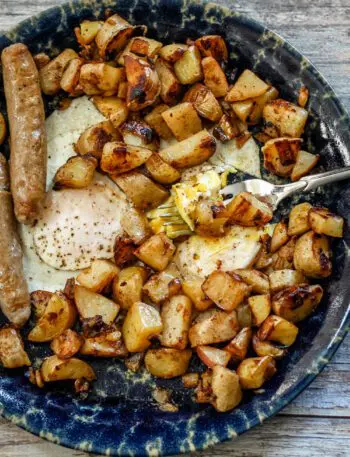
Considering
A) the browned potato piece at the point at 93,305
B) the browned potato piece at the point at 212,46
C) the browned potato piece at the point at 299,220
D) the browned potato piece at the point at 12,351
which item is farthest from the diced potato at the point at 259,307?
the browned potato piece at the point at 212,46

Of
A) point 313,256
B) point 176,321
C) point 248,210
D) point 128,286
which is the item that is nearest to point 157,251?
point 128,286

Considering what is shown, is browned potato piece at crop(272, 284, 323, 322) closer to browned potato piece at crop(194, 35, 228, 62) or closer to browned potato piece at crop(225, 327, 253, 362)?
browned potato piece at crop(225, 327, 253, 362)

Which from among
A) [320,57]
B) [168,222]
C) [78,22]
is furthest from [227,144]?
[78,22]

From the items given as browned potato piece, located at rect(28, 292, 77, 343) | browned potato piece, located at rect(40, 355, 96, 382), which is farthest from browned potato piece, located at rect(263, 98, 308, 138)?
browned potato piece, located at rect(40, 355, 96, 382)

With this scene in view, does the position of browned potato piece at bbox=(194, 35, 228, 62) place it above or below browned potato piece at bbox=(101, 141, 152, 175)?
above

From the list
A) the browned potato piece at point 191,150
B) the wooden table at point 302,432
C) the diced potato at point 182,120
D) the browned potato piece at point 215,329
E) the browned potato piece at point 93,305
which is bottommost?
the wooden table at point 302,432

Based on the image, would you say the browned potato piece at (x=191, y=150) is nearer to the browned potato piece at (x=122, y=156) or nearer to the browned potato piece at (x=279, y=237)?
the browned potato piece at (x=122, y=156)
